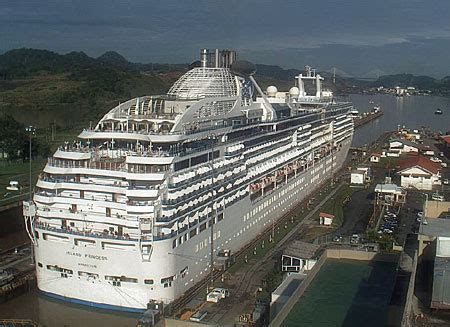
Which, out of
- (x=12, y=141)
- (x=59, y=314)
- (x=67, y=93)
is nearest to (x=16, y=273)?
(x=59, y=314)

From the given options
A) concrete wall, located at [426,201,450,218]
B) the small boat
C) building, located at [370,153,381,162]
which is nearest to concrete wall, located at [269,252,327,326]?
concrete wall, located at [426,201,450,218]

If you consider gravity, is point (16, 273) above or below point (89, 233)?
below

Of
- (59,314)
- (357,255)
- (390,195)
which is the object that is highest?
(357,255)

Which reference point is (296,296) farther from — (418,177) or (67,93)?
(67,93)

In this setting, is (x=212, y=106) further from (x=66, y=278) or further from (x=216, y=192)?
(x=66, y=278)

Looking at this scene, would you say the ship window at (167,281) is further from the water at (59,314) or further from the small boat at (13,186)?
the small boat at (13,186)

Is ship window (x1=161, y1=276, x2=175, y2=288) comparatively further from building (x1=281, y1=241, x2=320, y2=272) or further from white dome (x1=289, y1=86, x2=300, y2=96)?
white dome (x1=289, y1=86, x2=300, y2=96)

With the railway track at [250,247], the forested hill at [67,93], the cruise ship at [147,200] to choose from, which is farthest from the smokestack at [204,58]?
the forested hill at [67,93]
